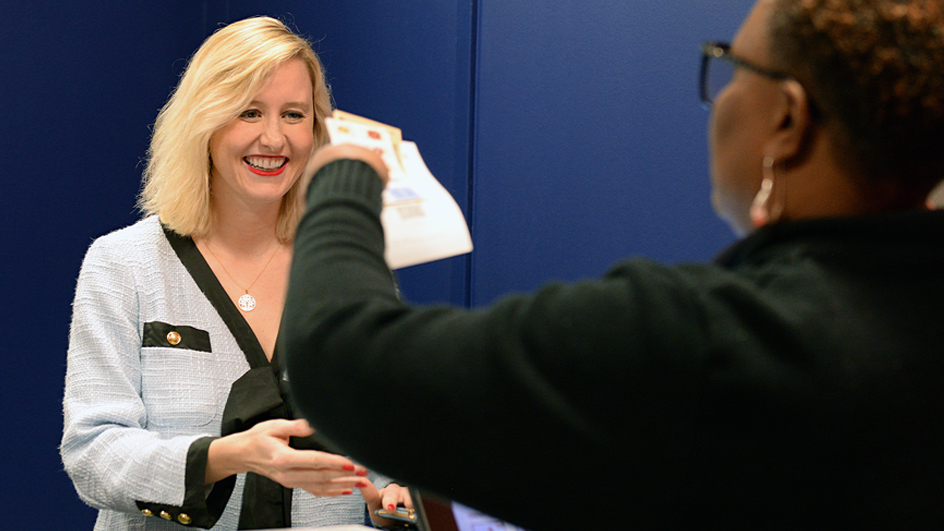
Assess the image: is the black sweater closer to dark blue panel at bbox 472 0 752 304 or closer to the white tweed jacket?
the white tweed jacket

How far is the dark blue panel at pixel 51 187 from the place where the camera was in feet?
7.85

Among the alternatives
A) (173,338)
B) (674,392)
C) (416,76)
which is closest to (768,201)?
(674,392)

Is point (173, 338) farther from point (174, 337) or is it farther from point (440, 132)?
point (440, 132)

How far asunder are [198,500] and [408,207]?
91cm

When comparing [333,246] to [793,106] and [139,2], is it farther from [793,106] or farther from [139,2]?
[139,2]

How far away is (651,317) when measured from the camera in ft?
1.72

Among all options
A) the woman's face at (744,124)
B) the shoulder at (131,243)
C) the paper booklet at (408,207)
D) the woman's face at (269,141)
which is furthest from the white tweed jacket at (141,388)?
the woman's face at (744,124)

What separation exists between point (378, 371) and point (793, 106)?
0.37 meters

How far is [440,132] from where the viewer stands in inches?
91.0

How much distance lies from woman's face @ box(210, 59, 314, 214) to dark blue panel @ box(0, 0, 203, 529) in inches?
35.8

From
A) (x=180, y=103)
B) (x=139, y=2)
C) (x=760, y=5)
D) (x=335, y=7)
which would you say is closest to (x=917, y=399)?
(x=760, y=5)

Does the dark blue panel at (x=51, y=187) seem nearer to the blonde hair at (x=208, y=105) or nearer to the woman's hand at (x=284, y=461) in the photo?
the blonde hair at (x=208, y=105)

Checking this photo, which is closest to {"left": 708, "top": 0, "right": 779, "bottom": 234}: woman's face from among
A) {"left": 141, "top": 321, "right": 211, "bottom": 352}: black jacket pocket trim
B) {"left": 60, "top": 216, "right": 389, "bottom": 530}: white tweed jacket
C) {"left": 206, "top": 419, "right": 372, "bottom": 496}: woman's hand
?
{"left": 206, "top": 419, "right": 372, "bottom": 496}: woman's hand

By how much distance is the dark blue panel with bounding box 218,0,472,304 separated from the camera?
2.27 m
